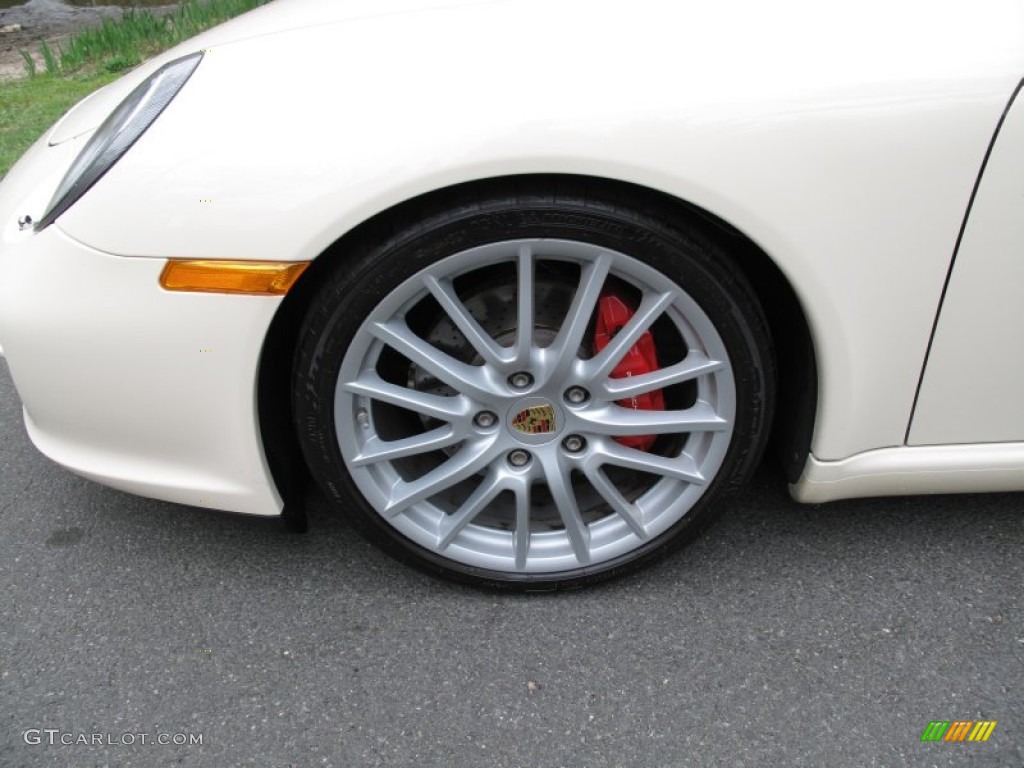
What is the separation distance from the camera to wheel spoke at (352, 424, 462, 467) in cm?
183

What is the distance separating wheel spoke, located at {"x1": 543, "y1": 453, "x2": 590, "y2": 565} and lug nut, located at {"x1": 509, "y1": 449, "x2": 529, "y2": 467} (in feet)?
0.13

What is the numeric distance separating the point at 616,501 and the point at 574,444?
155mm

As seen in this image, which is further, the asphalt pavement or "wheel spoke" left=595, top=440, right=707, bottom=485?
"wheel spoke" left=595, top=440, right=707, bottom=485

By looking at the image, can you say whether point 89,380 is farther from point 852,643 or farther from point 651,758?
point 852,643

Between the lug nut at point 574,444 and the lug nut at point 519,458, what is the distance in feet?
0.27

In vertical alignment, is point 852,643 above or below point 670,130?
below

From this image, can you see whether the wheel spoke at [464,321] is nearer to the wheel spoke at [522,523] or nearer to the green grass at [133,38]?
the wheel spoke at [522,523]

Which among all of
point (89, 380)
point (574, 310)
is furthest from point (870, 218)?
point (89, 380)

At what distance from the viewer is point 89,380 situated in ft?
5.74

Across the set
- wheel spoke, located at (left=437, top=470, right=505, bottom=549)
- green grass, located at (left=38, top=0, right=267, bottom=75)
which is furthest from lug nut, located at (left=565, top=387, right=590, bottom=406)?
green grass, located at (left=38, top=0, right=267, bottom=75)

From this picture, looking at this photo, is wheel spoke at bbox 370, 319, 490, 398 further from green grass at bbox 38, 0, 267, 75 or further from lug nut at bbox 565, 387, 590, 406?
green grass at bbox 38, 0, 267, 75

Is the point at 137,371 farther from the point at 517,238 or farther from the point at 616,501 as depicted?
the point at 616,501

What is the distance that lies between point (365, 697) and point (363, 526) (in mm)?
343

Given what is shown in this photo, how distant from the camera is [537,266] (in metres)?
1.82
